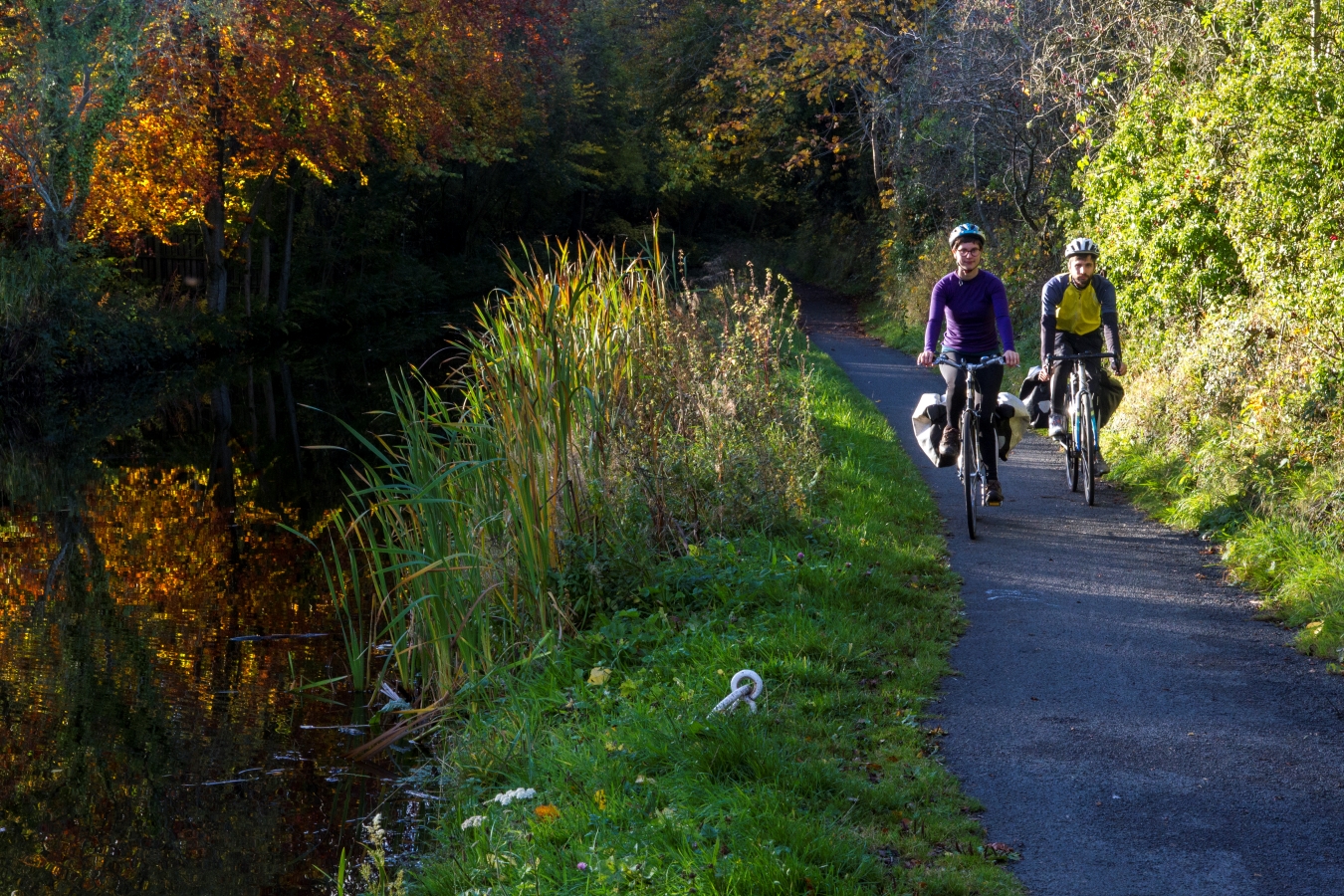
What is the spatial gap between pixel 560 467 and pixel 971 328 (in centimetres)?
334

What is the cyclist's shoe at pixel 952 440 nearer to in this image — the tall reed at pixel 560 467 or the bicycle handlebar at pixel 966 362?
the bicycle handlebar at pixel 966 362

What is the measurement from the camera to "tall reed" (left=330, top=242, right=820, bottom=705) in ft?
23.0

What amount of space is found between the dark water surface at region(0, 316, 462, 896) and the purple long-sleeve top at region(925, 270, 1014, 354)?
473 centimetres

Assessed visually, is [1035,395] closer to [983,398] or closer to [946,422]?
[946,422]

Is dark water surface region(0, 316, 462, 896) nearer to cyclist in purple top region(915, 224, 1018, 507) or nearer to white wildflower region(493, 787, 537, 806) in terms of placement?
white wildflower region(493, 787, 537, 806)

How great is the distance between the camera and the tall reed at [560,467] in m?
7.01

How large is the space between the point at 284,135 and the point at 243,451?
39.4 ft

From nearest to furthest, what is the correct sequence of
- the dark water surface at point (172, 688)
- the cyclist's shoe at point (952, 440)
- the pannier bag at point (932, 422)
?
the dark water surface at point (172, 688)
the cyclist's shoe at point (952, 440)
the pannier bag at point (932, 422)

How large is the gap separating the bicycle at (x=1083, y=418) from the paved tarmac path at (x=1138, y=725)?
123 centimetres

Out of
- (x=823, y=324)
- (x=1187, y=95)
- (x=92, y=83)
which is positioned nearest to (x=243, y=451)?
(x=92, y=83)

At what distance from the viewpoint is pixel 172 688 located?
24.0 ft

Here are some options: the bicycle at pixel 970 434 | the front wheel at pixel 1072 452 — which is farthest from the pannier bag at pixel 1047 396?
the bicycle at pixel 970 434

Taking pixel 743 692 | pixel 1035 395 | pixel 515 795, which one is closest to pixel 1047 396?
pixel 1035 395

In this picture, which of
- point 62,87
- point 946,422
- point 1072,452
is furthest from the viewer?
point 62,87
